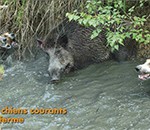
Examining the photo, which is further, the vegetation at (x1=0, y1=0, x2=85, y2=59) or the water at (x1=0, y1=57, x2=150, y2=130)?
the vegetation at (x1=0, y1=0, x2=85, y2=59)

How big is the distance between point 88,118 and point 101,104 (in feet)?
1.17

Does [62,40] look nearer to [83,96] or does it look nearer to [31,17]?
[31,17]

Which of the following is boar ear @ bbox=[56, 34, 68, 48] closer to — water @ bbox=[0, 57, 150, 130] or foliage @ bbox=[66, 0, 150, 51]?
water @ bbox=[0, 57, 150, 130]

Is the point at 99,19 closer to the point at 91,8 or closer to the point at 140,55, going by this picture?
the point at 91,8

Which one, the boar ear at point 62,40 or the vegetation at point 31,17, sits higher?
the vegetation at point 31,17

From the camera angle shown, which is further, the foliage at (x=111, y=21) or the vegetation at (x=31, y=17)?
the vegetation at (x=31, y=17)

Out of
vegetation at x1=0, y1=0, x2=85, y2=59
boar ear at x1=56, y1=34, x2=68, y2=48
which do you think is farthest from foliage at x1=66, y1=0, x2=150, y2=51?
vegetation at x1=0, y1=0, x2=85, y2=59

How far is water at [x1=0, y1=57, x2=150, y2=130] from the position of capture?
4.70m

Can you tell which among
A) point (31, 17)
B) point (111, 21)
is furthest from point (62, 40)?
point (111, 21)

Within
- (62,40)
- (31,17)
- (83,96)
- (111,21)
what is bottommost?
(83,96)

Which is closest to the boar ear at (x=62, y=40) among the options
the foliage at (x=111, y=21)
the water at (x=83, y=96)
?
the water at (x=83, y=96)

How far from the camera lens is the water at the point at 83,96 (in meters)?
4.70

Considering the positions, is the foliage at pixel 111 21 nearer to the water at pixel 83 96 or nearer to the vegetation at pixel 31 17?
the water at pixel 83 96

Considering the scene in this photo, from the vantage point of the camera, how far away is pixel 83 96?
534 centimetres
